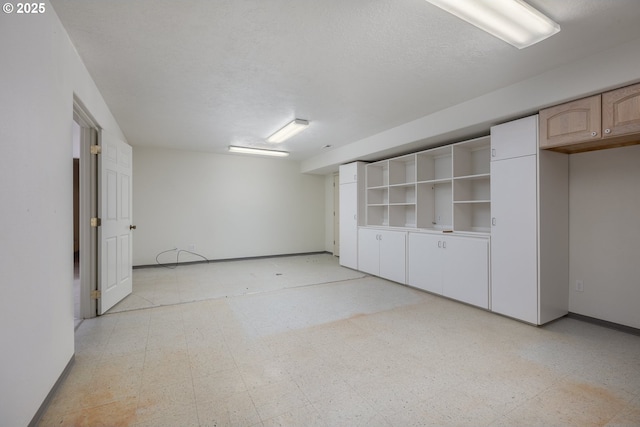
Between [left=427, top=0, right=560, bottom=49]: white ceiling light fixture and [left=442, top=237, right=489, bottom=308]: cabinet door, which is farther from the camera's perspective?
[left=442, top=237, right=489, bottom=308]: cabinet door

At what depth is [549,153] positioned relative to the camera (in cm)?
292

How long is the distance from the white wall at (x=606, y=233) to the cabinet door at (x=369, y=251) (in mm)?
2586

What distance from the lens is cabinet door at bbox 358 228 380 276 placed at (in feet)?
16.4

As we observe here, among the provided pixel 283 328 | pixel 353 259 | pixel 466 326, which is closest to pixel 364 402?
pixel 283 328

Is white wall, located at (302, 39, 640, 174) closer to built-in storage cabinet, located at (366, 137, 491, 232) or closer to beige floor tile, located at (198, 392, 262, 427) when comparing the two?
built-in storage cabinet, located at (366, 137, 491, 232)

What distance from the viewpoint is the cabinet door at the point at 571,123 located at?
2.44 metres

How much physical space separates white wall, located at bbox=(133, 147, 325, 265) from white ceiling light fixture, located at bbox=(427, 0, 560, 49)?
5.58 m

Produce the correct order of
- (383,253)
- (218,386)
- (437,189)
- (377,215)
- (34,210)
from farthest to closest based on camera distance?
1. (377,215)
2. (383,253)
3. (437,189)
4. (218,386)
5. (34,210)

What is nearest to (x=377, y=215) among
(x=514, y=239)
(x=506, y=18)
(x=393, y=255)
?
(x=393, y=255)

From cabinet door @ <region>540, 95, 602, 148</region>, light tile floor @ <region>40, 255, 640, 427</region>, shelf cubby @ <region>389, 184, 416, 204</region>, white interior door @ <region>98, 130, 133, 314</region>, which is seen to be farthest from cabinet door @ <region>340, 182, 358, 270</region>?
white interior door @ <region>98, 130, 133, 314</region>

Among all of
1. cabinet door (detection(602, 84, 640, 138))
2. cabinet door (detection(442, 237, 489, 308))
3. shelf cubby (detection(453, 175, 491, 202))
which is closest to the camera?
cabinet door (detection(602, 84, 640, 138))

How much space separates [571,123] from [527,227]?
3.43ft

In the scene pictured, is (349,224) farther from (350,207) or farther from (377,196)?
(377,196)

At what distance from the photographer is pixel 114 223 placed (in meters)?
3.45
